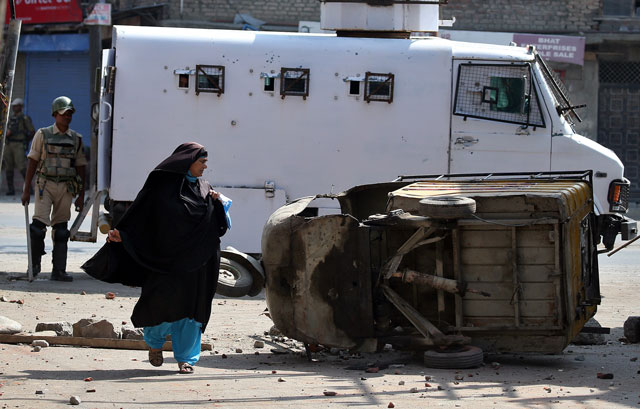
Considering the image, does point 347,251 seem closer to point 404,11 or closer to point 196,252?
point 196,252

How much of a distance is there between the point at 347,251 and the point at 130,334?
75.7 inches

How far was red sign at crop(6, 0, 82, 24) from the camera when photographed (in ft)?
77.0

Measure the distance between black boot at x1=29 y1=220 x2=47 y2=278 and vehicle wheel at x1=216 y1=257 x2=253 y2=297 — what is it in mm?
3207

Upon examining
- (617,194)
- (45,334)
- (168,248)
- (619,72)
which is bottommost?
(45,334)

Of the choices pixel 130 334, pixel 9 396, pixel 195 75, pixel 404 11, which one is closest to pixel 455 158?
pixel 404 11

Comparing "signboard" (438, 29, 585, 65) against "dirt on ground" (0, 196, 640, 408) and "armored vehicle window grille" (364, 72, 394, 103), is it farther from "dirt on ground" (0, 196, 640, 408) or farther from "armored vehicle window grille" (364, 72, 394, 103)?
"dirt on ground" (0, 196, 640, 408)

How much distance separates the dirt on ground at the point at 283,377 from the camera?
584 cm

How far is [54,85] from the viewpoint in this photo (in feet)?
80.4

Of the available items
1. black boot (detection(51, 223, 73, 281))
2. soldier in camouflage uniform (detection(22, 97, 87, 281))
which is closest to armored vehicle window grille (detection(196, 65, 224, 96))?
soldier in camouflage uniform (detection(22, 97, 87, 281))

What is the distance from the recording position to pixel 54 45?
78.3 ft

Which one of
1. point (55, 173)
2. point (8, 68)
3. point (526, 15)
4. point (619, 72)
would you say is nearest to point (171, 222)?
point (8, 68)

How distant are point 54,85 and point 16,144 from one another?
3.29 metres

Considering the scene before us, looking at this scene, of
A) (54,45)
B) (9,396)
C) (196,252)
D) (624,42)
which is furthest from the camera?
(54,45)

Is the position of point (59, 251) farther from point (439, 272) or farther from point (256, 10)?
point (256, 10)
